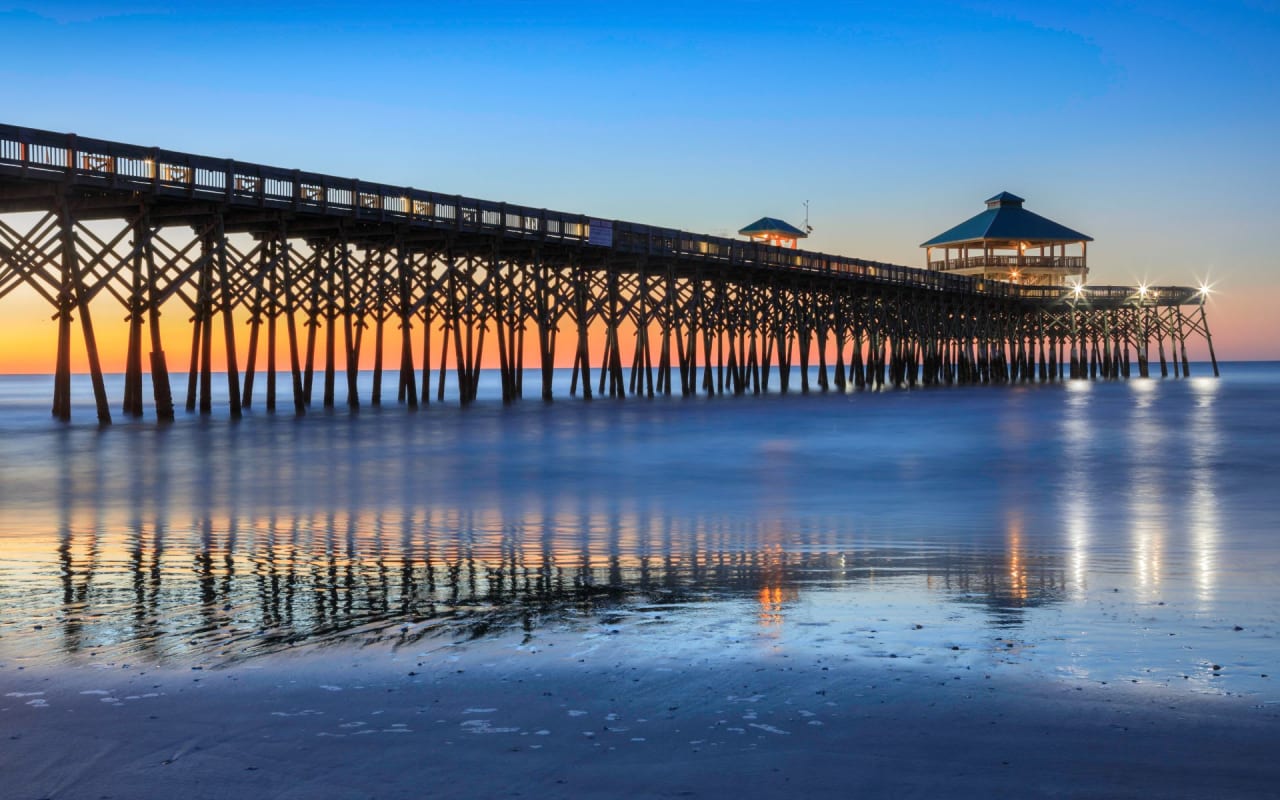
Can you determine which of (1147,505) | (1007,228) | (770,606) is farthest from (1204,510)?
(1007,228)

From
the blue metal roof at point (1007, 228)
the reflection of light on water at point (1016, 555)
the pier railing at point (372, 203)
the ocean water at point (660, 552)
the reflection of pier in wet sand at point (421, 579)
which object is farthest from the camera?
the blue metal roof at point (1007, 228)

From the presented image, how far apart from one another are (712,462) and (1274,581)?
42.7 feet

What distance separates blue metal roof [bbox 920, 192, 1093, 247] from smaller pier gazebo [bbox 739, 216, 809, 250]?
9.13 m

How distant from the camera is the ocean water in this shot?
6.56m

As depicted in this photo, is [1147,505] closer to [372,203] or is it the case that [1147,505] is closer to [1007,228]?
[372,203]

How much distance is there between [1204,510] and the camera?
1418cm

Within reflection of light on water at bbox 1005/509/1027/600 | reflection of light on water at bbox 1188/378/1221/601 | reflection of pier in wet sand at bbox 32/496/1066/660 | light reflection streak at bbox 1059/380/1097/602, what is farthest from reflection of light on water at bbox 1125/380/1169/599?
reflection of light on water at bbox 1005/509/1027/600

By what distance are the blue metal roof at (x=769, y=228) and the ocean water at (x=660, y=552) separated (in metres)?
63.0

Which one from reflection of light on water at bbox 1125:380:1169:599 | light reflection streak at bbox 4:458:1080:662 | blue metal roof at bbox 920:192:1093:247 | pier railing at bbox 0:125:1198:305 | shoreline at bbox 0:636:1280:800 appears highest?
blue metal roof at bbox 920:192:1093:247

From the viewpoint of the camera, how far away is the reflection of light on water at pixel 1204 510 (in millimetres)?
8859

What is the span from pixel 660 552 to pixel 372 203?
26.8 meters

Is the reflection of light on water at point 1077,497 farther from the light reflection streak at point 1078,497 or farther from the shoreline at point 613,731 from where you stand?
the shoreline at point 613,731

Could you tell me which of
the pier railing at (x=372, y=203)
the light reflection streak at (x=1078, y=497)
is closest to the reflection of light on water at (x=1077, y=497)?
the light reflection streak at (x=1078, y=497)

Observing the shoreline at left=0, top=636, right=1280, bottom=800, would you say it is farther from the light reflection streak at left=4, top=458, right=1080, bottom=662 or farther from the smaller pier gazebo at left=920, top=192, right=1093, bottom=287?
the smaller pier gazebo at left=920, top=192, right=1093, bottom=287
